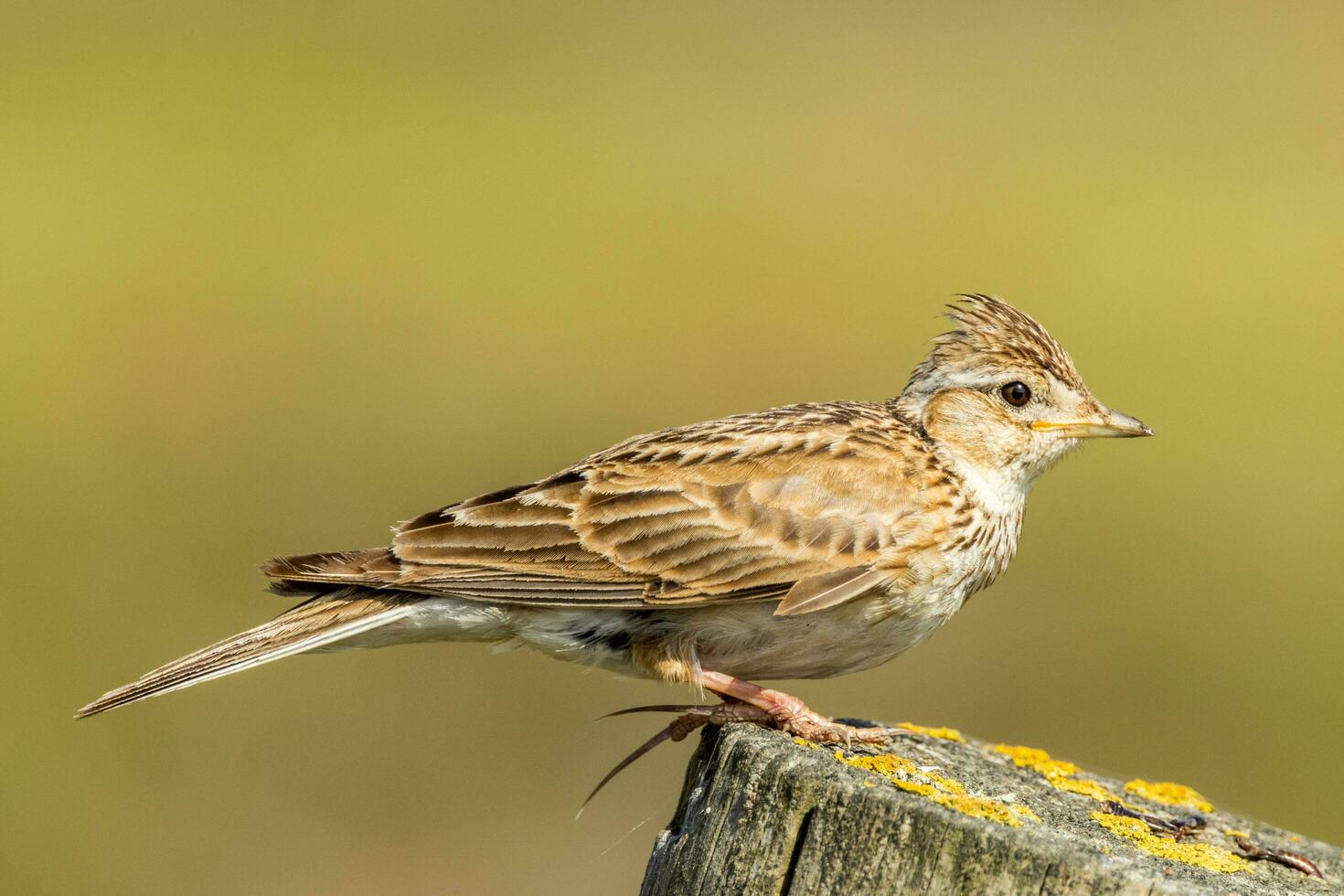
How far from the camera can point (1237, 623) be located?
17.1 m

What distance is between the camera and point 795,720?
228 inches

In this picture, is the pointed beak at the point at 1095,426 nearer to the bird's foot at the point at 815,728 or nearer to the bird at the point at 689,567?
the bird at the point at 689,567

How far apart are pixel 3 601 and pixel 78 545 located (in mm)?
1044

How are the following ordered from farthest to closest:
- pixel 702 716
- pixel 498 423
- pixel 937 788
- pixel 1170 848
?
pixel 498 423
pixel 702 716
pixel 1170 848
pixel 937 788

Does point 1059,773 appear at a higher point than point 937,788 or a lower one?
lower

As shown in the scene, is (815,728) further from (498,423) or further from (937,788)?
(498,423)

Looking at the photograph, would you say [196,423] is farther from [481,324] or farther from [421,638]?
[421,638]

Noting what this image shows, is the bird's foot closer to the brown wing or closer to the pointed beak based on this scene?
the brown wing

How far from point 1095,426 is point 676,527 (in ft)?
6.13

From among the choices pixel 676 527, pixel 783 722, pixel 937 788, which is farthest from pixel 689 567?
pixel 937 788

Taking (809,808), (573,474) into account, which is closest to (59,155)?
(573,474)

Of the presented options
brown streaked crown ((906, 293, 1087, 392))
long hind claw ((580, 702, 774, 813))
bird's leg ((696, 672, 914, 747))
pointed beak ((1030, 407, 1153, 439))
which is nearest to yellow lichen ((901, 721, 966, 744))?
bird's leg ((696, 672, 914, 747))

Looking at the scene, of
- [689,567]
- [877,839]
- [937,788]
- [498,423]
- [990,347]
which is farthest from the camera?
[498,423]

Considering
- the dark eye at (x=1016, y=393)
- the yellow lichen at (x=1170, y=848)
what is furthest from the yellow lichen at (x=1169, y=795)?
the dark eye at (x=1016, y=393)
